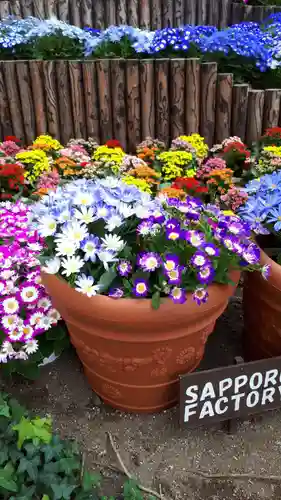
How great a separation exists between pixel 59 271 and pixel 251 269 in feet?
2.00

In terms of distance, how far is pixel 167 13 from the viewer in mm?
6777

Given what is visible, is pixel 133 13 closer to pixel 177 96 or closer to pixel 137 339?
pixel 177 96

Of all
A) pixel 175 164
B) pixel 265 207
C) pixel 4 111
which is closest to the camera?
pixel 265 207

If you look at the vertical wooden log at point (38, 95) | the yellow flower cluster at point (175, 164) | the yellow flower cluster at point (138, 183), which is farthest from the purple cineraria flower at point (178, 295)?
the vertical wooden log at point (38, 95)

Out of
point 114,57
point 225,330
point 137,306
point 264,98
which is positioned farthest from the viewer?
Answer: point 114,57

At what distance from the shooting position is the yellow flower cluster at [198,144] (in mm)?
2922

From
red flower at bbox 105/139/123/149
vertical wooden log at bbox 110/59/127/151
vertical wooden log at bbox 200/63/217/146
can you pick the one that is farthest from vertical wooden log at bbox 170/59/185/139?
red flower at bbox 105/139/123/149

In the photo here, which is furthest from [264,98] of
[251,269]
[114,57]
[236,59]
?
[251,269]

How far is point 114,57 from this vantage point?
10.6 ft

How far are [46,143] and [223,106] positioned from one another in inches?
44.5

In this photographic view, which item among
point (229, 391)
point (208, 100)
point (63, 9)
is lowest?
point (229, 391)

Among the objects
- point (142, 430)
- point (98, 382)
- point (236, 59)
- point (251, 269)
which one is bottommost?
point (142, 430)

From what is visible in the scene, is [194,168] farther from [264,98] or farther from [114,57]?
[114,57]

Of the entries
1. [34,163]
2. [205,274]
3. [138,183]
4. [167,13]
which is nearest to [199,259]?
[205,274]
